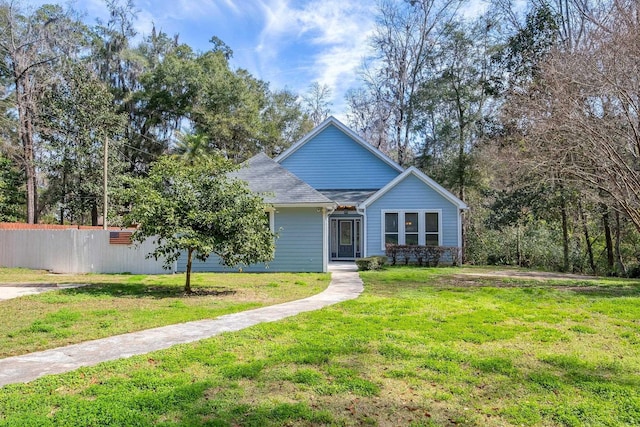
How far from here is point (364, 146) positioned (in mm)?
20141

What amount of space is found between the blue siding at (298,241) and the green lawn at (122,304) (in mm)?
1799

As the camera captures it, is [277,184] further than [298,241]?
Yes

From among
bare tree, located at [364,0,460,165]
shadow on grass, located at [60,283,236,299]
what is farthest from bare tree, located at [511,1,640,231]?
bare tree, located at [364,0,460,165]

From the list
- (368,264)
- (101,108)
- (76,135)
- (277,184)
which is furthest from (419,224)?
(76,135)

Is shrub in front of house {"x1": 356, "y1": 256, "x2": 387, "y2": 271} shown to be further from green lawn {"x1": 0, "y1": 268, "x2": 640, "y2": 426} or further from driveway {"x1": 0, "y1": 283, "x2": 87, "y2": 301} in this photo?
driveway {"x1": 0, "y1": 283, "x2": 87, "y2": 301}

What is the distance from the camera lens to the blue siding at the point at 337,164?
20156 mm

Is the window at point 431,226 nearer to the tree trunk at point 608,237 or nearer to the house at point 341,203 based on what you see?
the house at point 341,203

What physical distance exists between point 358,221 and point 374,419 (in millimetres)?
16529

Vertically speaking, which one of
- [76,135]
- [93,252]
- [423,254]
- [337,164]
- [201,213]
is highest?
[76,135]

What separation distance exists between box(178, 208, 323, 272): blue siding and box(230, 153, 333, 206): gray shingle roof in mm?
464

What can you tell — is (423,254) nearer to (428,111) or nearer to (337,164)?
(337,164)

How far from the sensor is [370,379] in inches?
164

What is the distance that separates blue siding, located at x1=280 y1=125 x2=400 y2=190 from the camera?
20156 millimetres

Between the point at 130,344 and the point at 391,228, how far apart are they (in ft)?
44.9
